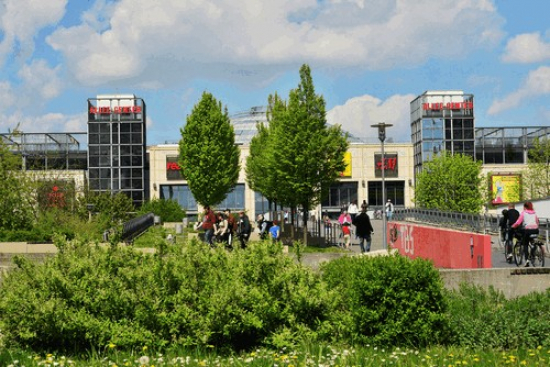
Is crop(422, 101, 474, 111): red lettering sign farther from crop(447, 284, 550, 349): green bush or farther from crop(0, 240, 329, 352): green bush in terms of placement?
crop(0, 240, 329, 352): green bush

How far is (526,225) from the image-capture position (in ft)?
60.7

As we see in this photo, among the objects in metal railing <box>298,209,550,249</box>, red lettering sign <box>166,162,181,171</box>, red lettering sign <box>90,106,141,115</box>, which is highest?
red lettering sign <box>90,106,141,115</box>

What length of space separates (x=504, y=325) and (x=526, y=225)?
33.4ft

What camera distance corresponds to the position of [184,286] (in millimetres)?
9242

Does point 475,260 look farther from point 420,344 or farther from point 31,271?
point 31,271

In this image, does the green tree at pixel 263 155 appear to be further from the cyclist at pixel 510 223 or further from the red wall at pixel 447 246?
the cyclist at pixel 510 223

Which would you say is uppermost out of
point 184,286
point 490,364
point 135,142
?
point 135,142

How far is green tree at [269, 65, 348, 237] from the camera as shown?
31922 millimetres

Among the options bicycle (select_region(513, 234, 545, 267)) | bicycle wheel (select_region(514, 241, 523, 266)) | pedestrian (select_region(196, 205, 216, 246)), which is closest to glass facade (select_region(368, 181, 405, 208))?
pedestrian (select_region(196, 205, 216, 246))

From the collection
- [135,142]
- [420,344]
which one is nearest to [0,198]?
[420,344]

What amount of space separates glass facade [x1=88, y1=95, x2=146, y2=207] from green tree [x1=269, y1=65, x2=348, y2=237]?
192 feet

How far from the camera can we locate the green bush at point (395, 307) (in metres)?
8.91

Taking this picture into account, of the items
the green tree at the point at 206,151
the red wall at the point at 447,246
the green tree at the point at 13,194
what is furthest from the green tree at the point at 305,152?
the green tree at the point at 206,151

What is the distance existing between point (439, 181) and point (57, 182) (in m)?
29.9
